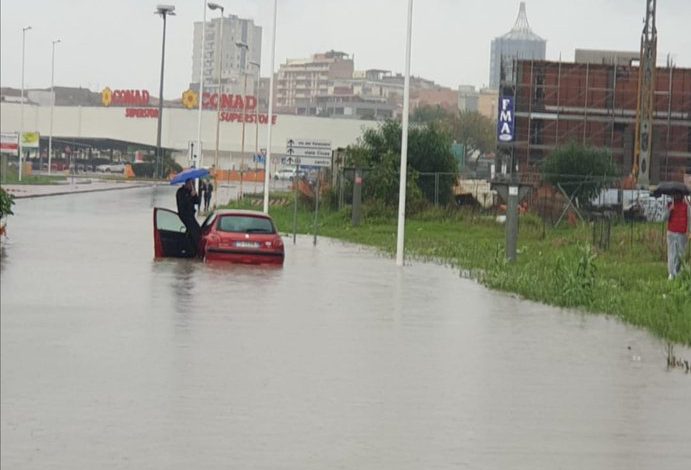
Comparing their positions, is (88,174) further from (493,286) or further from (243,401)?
(243,401)

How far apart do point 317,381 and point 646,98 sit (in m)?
→ 61.4

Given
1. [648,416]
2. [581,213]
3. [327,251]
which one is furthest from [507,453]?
[581,213]

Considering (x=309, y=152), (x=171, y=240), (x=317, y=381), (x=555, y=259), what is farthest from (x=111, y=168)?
(x=317, y=381)

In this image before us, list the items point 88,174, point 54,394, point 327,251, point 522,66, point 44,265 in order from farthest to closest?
point 88,174, point 522,66, point 327,251, point 44,265, point 54,394

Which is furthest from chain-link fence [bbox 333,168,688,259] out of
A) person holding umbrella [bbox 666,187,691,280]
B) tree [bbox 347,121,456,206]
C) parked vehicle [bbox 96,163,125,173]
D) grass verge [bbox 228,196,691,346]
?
parked vehicle [bbox 96,163,125,173]

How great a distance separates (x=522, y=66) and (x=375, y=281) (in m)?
53.8

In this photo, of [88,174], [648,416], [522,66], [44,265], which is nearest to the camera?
[648,416]

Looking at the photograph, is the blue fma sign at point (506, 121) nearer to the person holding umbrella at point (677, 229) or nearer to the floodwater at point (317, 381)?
Answer: the person holding umbrella at point (677, 229)

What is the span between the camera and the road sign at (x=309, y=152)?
43312 millimetres

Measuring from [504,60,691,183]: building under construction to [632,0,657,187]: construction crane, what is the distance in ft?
15.9

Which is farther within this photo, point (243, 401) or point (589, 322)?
point (589, 322)

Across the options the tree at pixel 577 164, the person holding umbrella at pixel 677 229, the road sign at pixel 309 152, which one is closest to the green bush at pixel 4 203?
the road sign at pixel 309 152

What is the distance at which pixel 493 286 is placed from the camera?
2573cm

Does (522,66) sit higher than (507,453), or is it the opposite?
(522,66)
